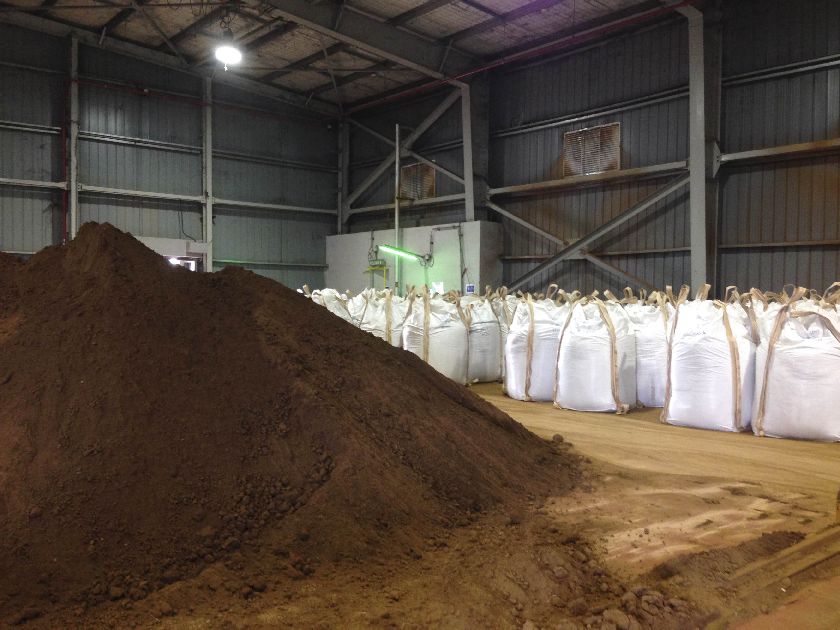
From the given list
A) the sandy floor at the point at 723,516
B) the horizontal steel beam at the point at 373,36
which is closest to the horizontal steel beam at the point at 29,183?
the horizontal steel beam at the point at 373,36

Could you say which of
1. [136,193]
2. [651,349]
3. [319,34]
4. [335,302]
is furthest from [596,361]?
[136,193]

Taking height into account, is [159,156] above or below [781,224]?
above

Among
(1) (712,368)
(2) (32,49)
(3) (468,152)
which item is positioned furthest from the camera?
(3) (468,152)

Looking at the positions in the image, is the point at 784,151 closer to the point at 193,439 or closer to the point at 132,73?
the point at 193,439

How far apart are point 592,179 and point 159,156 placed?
740 centimetres

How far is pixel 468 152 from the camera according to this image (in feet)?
33.1

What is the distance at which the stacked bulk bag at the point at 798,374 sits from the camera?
3.59 metres

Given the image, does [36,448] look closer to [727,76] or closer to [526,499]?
[526,499]

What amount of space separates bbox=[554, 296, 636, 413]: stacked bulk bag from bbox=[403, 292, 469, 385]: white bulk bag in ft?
4.39

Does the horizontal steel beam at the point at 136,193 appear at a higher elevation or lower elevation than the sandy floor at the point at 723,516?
higher

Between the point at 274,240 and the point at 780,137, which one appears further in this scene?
the point at 274,240

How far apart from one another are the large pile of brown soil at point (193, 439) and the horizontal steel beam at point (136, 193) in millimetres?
8132

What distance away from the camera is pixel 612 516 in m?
2.34

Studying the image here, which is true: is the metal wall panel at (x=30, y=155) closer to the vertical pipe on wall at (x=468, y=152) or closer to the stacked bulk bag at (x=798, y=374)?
the vertical pipe on wall at (x=468, y=152)
